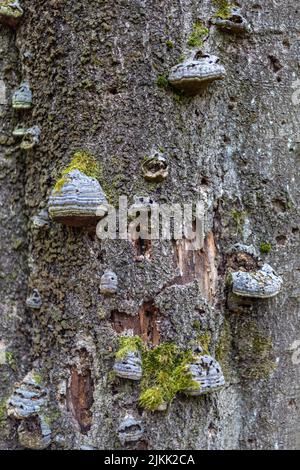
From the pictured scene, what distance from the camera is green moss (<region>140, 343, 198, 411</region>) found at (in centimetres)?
213

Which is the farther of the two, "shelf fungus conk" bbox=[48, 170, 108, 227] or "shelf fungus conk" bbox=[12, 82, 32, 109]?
"shelf fungus conk" bbox=[12, 82, 32, 109]

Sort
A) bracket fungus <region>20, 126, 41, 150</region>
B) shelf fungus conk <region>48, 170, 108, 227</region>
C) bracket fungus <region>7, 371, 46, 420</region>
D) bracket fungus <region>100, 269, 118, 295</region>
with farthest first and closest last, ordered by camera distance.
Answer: bracket fungus <region>20, 126, 41, 150</region>, bracket fungus <region>7, 371, 46, 420</region>, bracket fungus <region>100, 269, 118, 295</region>, shelf fungus conk <region>48, 170, 108, 227</region>

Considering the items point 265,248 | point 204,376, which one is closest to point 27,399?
point 204,376

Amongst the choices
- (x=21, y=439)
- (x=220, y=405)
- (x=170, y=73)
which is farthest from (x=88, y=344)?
(x=170, y=73)

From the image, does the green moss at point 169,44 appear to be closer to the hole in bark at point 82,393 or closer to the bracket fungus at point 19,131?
the bracket fungus at point 19,131

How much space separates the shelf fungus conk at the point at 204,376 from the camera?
2.11 meters

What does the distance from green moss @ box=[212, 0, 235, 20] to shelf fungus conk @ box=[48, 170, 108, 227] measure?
3.47ft

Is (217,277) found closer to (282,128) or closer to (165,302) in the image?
(165,302)

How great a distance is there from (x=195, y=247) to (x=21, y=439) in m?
1.27

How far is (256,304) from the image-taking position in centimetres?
243

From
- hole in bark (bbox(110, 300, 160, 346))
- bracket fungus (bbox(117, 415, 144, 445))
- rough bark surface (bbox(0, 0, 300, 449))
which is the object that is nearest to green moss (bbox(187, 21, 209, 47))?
rough bark surface (bbox(0, 0, 300, 449))

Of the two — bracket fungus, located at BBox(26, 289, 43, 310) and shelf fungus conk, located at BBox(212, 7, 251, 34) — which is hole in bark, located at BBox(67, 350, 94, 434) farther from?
shelf fungus conk, located at BBox(212, 7, 251, 34)

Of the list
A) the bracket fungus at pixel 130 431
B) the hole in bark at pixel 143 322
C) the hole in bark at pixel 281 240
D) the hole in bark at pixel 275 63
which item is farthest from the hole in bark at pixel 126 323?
the hole in bark at pixel 275 63

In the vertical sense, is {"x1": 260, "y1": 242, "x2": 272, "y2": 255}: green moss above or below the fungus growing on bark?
below
